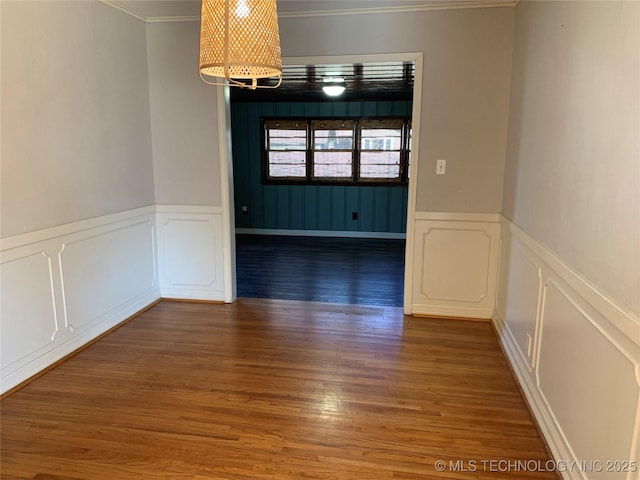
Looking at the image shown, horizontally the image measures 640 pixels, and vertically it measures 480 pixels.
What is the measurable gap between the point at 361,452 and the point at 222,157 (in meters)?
2.68

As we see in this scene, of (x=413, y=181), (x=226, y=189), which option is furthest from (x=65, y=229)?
(x=413, y=181)

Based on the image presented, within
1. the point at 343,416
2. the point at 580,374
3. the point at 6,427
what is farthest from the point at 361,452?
the point at 6,427

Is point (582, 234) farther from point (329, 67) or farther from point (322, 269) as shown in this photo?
point (322, 269)

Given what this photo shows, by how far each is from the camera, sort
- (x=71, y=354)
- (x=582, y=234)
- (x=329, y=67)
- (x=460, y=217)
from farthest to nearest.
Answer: (x=329, y=67)
(x=460, y=217)
(x=71, y=354)
(x=582, y=234)

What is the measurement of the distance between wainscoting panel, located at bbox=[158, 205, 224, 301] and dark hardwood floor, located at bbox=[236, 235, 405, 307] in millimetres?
413

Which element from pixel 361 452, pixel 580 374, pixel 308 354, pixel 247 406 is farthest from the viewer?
pixel 308 354

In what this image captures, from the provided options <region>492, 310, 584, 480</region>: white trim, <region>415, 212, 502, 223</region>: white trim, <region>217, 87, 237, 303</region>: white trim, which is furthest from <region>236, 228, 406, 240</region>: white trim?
<region>492, 310, 584, 480</region>: white trim

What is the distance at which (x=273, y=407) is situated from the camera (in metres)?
2.34

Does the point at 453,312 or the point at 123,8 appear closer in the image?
the point at 123,8

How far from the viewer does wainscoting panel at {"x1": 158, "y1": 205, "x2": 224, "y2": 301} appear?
390 centimetres

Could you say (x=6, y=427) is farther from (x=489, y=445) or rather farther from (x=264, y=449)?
(x=489, y=445)

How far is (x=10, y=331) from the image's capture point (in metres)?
2.42

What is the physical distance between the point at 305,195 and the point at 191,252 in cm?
374

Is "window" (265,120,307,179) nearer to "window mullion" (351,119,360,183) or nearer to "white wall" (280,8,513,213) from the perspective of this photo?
"window mullion" (351,119,360,183)
